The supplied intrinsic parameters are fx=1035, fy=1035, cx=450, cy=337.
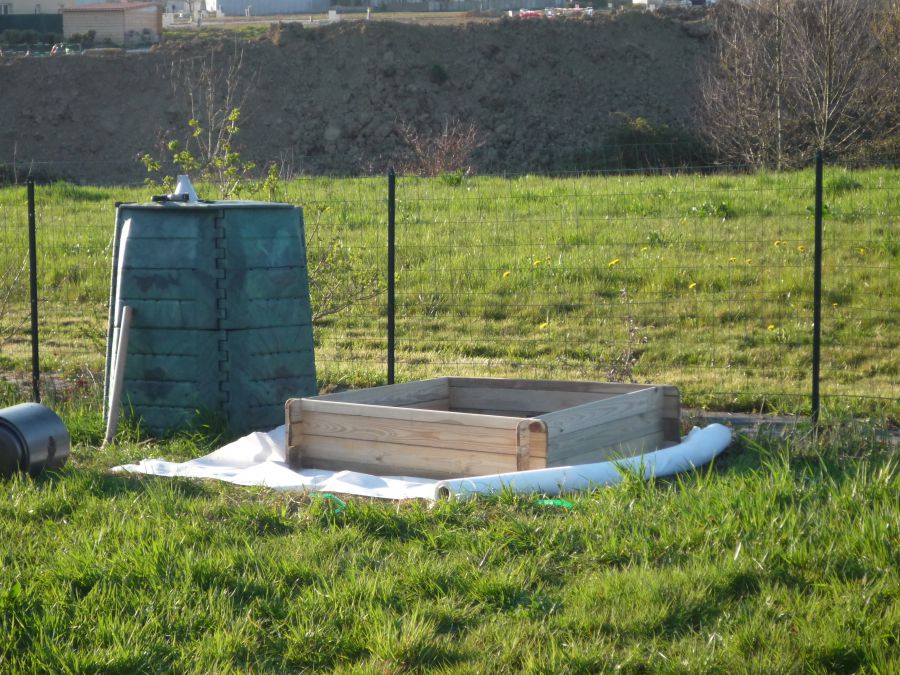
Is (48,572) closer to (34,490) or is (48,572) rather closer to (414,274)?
(34,490)

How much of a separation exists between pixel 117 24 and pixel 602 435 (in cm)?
5404

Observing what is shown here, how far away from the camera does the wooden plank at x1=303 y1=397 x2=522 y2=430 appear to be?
513 centimetres

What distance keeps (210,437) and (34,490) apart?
53.0 inches

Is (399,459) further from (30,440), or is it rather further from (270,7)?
(270,7)

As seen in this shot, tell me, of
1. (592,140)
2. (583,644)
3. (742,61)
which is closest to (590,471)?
(583,644)

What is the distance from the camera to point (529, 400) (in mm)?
6242

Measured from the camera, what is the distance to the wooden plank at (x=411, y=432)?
16.8ft

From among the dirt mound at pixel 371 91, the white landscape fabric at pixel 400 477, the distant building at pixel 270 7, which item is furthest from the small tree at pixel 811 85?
the distant building at pixel 270 7

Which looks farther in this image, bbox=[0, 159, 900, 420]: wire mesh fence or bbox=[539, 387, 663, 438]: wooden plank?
bbox=[0, 159, 900, 420]: wire mesh fence

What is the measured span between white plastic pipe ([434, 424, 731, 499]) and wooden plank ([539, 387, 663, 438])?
0.22 meters

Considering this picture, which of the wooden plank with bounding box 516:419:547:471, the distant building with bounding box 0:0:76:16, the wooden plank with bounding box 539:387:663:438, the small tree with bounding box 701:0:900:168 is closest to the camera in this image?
the wooden plank with bounding box 516:419:547:471

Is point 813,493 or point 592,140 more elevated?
point 592,140

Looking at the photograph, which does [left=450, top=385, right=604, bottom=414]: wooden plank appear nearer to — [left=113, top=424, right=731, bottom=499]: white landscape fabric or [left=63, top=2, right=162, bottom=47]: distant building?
[left=113, top=424, right=731, bottom=499]: white landscape fabric

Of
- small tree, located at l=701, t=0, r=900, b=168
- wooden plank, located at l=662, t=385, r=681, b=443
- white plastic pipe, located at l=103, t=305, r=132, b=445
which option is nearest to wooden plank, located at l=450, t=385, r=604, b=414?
wooden plank, located at l=662, t=385, r=681, b=443
